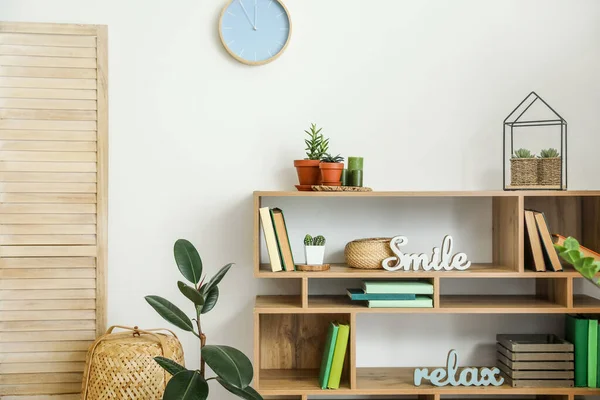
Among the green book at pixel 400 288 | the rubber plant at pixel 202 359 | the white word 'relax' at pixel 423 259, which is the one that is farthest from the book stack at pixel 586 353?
the rubber plant at pixel 202 359

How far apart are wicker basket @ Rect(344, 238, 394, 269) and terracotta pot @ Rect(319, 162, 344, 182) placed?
0.27 m

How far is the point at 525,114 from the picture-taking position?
257cm

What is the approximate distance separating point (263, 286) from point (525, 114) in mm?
1329

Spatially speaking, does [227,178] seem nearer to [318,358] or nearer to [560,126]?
[318,358]

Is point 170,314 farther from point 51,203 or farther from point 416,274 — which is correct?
point 416,274

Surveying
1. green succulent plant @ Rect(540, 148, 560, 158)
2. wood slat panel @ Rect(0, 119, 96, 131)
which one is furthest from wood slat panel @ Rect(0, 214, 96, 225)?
green succulent plant @ Rect(540, 148, 560, 158)

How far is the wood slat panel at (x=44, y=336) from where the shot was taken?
8.05 ft

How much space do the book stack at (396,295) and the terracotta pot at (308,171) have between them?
455 mm

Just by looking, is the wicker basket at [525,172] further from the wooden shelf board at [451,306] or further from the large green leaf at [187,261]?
the large green leaf at [187,261]

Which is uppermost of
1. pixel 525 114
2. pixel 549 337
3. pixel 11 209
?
pixel 525 114

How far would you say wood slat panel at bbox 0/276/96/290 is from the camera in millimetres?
2457

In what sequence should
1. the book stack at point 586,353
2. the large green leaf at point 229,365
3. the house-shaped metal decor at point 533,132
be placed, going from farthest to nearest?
the house-shaped metal decor at point 533,132 → the book stack at point 586,353 → the large green leaf at point 229,365

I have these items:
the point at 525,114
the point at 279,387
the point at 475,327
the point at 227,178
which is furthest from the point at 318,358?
the point at 525,114

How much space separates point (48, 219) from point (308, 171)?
1.09 metres
